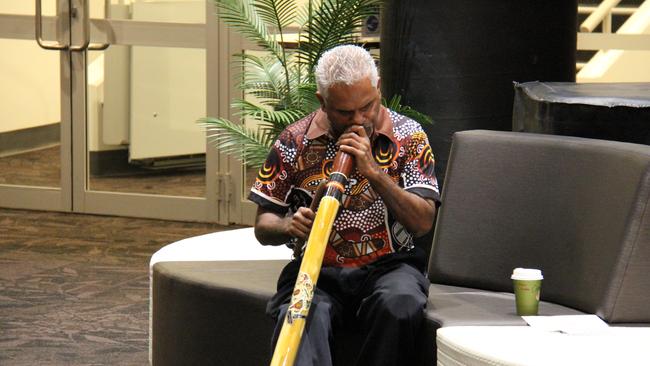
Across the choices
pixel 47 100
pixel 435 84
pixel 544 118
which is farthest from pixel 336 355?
pixel 47 100

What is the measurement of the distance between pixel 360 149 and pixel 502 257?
83cm

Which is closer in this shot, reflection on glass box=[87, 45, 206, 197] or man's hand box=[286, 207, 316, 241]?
man's hand box=[286, 207, 316, 241]

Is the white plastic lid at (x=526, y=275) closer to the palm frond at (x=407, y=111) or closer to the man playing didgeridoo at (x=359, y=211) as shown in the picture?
the man playing didgeridoo at (x=359, y=211)

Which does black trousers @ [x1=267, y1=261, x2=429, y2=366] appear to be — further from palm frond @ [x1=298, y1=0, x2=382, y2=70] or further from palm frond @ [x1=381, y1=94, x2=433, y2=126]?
palm frond @ [x1=298, y1=0, x2=382, y2=70]

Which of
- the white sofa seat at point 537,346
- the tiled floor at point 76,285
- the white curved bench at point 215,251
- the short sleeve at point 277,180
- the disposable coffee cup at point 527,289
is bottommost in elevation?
the tiled floor at point 76,285

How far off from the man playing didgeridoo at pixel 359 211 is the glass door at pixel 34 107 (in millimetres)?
5190

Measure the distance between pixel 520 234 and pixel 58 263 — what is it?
12.2ft

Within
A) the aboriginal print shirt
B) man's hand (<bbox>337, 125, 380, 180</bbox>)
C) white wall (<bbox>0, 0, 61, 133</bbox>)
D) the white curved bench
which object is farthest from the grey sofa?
white wall (<bbox>0, 0, 61, 133</bbox>)

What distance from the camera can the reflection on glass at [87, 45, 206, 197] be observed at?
8.61 m

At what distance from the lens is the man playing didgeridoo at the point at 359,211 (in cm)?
356

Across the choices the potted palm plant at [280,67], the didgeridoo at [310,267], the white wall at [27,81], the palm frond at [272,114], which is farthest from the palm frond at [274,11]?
the white wall at [27,81]

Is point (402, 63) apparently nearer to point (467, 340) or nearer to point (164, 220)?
point (467, 340)

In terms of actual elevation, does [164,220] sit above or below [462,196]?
below

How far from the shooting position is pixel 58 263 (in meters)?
7.13
